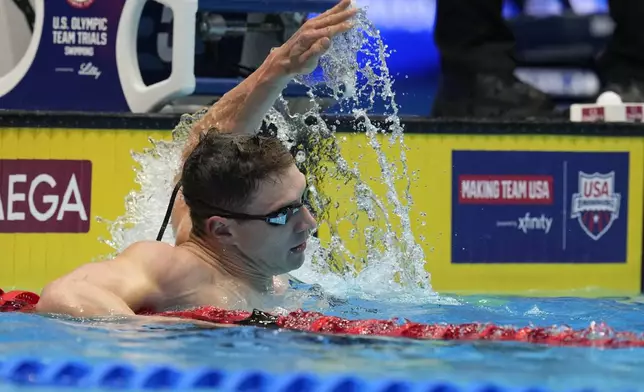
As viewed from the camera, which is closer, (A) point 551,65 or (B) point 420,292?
(B) point 420,292

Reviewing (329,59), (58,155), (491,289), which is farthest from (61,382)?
(491,289)

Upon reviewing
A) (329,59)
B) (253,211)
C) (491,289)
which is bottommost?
(491,289)

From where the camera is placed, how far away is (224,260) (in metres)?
2.84

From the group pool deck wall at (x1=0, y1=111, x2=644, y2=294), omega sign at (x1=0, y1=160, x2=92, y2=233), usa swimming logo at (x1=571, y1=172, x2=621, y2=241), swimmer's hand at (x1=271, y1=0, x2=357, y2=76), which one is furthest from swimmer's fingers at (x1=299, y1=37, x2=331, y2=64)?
usa swimming logo at (x1=571, y1=172, x2=621, y2=241)

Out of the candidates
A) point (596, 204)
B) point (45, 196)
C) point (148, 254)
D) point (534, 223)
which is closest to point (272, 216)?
point (148, 254)

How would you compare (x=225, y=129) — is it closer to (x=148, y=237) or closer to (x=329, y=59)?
(x=329, y=59)

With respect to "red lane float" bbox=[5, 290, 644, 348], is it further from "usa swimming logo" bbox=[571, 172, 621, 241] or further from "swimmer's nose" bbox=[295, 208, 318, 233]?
"usa swimming logo" bbox=[571, 172, 621, 241]

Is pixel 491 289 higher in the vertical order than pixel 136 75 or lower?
lower

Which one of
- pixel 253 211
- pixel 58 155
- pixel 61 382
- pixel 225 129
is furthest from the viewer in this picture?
pixel 58 155

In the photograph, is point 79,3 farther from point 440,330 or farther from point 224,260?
point 440,330

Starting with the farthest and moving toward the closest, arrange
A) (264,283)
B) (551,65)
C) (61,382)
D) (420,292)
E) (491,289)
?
(551,65) < (491,289) < (420,292) < (264,283) < (61,382)

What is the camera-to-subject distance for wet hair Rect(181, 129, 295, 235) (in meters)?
2.69

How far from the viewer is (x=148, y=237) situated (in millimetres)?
4031

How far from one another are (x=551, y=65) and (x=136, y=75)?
2933 mm
